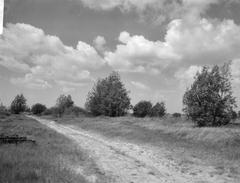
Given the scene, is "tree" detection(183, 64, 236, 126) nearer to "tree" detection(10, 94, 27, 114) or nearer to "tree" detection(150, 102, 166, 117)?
"tree" detection(150, 102, 166, 117)

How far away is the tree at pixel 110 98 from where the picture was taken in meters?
59.7

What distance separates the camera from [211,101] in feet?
82.4

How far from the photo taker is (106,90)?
205 ft

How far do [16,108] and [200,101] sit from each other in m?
114

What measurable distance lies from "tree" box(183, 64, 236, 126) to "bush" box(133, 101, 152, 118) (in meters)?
52.2

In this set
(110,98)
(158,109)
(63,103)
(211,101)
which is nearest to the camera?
(211,101)

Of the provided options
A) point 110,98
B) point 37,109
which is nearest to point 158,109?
point 110,98

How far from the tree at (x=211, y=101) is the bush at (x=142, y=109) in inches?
2056

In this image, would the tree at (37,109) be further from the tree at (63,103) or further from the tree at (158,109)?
the tree at (158,109)

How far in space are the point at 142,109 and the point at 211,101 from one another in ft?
177

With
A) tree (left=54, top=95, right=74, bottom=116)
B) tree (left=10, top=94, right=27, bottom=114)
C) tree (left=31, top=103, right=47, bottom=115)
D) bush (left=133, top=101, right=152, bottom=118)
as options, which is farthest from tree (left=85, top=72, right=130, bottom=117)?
tree (left=31, top=103, right=47, bottom=115)

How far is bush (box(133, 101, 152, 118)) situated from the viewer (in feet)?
258

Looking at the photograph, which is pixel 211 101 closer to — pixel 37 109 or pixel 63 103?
pixel 63 103

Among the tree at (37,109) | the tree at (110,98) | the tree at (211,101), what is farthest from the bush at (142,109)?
the tree at (37,109)
